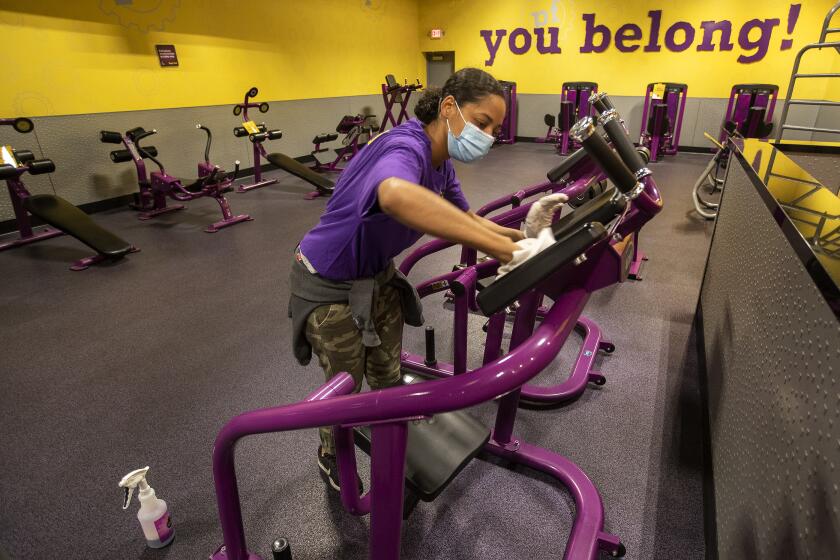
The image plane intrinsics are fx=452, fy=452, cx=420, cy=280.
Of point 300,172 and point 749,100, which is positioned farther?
point 749,100

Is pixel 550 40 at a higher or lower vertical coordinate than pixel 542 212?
higher

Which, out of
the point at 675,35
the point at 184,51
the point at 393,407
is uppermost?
the point at 675,35

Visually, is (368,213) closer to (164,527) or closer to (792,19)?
(164,527)

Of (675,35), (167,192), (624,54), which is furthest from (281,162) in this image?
(675,35)

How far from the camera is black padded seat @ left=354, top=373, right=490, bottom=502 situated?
1.26 m

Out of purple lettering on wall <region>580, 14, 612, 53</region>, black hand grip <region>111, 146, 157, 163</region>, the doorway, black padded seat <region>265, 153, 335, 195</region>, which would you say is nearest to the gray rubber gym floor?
black hand grip <region>111, 146, 157, 163</region>

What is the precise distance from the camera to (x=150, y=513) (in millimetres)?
1500

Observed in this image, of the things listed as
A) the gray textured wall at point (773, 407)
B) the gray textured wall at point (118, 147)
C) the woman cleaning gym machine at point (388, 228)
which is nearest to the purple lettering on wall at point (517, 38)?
the gray textured wall at point (118, 147)

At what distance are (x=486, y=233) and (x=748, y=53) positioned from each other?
30.4ft

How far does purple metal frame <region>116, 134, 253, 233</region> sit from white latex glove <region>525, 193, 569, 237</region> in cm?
441

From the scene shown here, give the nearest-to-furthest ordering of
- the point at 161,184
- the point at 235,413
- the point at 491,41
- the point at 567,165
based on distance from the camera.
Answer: the point at 567,165
the point at 235,413
the point at 161,184
the point at 491,41

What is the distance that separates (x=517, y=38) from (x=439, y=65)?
1.99m

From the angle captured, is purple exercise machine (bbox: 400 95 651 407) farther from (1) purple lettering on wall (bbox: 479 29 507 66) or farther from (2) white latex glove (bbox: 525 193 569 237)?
(1) purple lettering on wall (bbox: 479 29 507 66)

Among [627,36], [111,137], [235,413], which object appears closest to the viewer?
[235,413]
